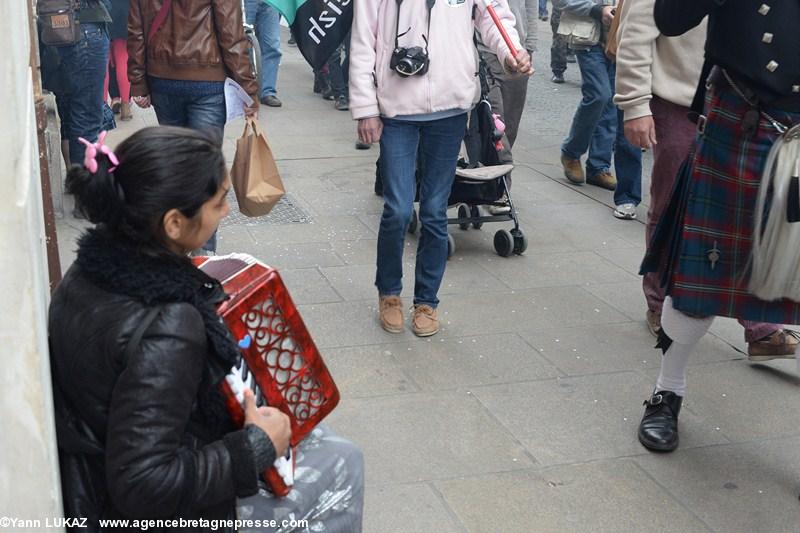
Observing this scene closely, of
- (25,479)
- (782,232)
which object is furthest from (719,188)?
(25,479)

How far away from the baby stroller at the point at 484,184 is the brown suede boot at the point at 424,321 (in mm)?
1032

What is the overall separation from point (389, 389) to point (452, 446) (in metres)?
0.54

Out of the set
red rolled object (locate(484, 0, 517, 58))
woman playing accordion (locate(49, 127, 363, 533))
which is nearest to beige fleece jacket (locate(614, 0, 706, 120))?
red rolled object (locate(484, 0, 517, 58))

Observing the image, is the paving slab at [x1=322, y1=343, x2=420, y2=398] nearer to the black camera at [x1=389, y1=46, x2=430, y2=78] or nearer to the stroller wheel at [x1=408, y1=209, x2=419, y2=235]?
the black camera at [x1=389, y1=46, x2=430, y2=78]

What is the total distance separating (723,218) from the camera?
3525mm

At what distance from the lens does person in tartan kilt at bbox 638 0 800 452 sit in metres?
3.28

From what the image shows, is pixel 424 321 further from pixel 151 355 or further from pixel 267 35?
pixel 267 35

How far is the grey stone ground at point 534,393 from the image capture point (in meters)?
3.48

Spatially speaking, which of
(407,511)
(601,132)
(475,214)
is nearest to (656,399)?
(407,511)

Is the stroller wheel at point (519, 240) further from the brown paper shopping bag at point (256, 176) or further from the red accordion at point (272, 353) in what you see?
the red accordion at point (272, 353)

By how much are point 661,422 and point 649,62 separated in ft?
4.81

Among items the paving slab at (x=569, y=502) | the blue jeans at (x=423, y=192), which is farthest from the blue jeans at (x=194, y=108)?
the paving slab at (x=569, y=502)

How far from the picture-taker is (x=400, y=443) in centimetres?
383

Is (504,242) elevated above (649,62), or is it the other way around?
(649,62)
